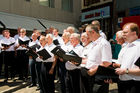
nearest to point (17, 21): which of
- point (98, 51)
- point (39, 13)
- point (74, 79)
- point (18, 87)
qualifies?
point (39, 13)

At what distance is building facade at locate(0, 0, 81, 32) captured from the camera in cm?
1080

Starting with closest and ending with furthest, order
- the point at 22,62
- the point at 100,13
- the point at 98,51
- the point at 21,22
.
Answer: the point at 98,51 < the point at 22,62 < the point at 21,22 < the point at 100,13

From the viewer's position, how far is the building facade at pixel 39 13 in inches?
425

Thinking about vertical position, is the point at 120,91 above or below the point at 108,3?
below

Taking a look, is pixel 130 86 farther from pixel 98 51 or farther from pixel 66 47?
pixel 66 47

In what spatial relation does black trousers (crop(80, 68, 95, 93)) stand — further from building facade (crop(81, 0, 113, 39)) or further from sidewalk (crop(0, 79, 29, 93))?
building facade (crop(81, 0, 113, 39))

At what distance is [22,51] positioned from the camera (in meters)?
6.68

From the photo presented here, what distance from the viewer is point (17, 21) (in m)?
10.8

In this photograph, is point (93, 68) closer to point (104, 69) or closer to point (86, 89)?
point (104, 69)

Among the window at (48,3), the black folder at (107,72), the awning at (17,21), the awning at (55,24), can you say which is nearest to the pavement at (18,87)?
the black folder at (107,72)

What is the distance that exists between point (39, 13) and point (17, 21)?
2.86m

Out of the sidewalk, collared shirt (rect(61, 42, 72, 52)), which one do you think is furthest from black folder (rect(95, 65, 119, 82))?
the sidewalk

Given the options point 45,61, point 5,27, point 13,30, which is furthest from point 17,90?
point 13,30

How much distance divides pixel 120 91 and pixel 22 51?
481 centimetres
